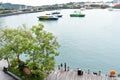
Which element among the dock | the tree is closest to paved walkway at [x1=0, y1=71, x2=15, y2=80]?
the tree

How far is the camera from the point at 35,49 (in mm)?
27844

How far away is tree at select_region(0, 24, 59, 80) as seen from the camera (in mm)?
28094

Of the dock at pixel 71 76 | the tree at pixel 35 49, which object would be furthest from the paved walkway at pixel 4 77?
the dock at pixel 71 76

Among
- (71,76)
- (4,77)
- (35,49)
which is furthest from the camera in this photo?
(71,76)

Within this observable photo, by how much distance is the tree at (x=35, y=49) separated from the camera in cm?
2809

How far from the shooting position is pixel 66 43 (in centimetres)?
6662

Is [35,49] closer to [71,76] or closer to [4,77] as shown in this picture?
[4,77]

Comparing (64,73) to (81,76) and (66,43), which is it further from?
(66,43)

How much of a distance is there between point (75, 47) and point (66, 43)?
4709 millimetres

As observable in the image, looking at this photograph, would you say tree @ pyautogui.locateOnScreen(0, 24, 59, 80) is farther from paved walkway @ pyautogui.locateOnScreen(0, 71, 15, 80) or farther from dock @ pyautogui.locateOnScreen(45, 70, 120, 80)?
dock @ pyautogui.locateOnScreen(45, 70, 120, 80)

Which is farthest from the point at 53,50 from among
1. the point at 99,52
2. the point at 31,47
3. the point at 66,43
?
the point at 66,43

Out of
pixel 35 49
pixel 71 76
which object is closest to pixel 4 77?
pixel 35 49

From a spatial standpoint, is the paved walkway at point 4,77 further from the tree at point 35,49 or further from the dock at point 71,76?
the dock at point 71,76

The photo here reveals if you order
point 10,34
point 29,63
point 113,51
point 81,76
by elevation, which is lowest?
point 113,51
